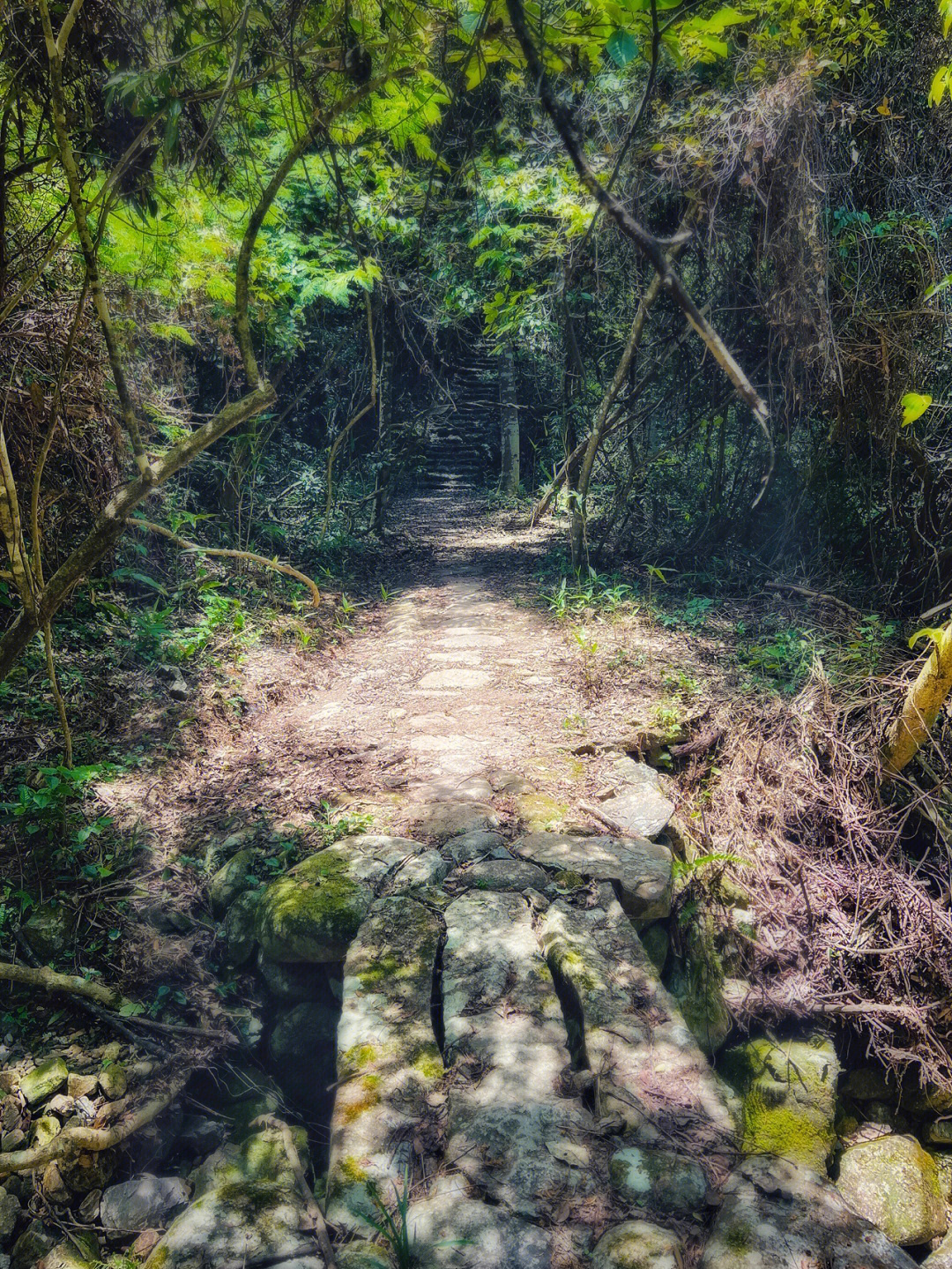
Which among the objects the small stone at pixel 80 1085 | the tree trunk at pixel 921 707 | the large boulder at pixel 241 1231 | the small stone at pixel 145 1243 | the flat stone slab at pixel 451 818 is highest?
the tree trunk at pixel 921 707

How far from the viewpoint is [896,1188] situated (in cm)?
270

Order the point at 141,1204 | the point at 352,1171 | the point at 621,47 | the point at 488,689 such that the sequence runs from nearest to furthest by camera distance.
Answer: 1. the point at 621,47
2. the point at 352,1171
3. the point at 141,1204
4. the point at 488,689

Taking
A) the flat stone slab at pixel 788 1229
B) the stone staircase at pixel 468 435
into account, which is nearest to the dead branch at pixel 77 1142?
the flat stone slab at pixel 788 1229

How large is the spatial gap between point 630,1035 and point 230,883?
67.8 inches

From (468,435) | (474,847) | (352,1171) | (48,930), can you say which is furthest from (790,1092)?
(468,435)

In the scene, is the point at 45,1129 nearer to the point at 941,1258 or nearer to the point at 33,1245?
the point at 33,1245

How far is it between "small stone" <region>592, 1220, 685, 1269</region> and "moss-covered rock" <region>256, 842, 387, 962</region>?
130cm

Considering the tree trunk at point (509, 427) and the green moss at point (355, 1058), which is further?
the tree trunk at point (509, 427)

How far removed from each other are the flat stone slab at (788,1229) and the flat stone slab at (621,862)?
109 centimetres

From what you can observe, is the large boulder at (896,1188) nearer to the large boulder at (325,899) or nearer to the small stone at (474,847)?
the small stone at (474,847)

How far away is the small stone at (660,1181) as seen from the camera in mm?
1752

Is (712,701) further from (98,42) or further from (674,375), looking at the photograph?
(98,42)

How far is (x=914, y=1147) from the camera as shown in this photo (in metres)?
2.85

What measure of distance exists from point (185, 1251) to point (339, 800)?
6.29 feet
